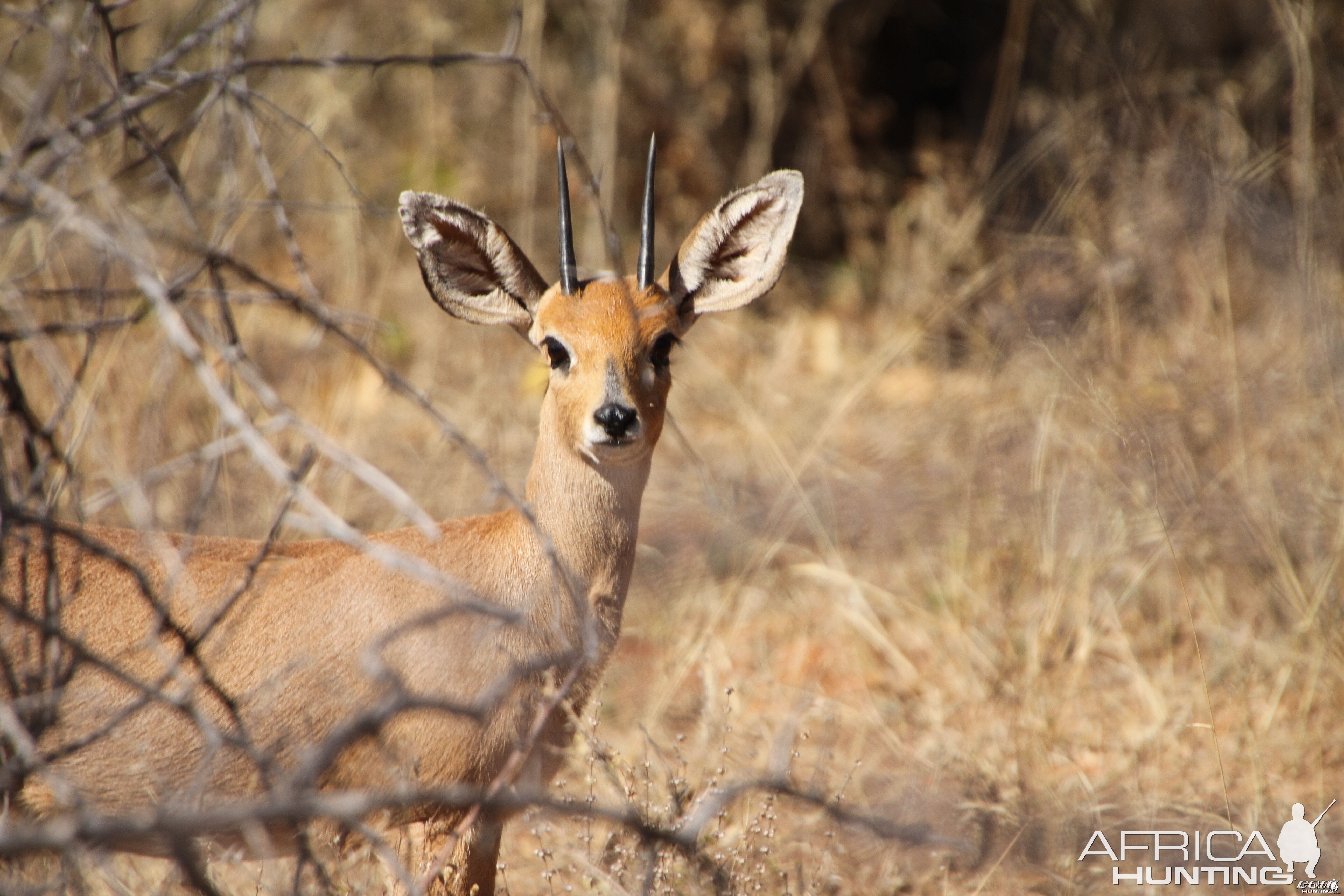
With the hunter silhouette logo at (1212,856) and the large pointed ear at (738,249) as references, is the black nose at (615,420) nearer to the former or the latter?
the large pointed ear at (738,249)

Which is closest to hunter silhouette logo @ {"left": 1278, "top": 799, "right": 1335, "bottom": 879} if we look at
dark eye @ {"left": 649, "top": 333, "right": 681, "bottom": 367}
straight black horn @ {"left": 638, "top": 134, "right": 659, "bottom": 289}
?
dark eye @ {"left": 649, "top": 333, "right": 681, "bottom": 367}

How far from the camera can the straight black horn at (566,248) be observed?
4074 mm

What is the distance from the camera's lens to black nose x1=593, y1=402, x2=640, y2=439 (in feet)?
12.3

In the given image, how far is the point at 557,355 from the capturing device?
4.07 metres

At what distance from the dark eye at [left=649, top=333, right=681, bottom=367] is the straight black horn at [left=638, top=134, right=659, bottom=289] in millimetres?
199

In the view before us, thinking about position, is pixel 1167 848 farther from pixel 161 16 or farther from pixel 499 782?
pixel 161 16

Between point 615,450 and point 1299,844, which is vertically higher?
point 615,450

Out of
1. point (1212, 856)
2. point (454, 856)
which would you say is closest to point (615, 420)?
point (454, 856)

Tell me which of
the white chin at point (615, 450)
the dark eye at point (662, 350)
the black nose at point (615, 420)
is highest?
the dark eye at point (662, 350)

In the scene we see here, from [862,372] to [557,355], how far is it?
467 centimetres

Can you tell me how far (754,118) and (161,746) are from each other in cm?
750

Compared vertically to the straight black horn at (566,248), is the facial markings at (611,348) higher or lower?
lower

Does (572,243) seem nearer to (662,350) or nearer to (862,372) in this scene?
(662,350)

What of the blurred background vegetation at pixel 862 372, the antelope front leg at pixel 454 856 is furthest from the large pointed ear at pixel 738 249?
the antelope front leg at pixel 454 856
